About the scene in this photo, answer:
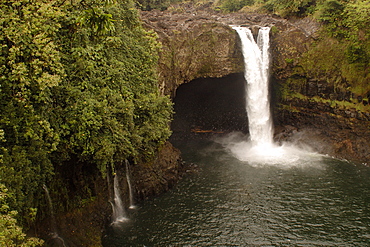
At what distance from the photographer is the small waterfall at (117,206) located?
14.1m

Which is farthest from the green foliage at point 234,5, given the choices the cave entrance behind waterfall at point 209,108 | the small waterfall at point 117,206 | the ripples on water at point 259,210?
the small waterfall at point 117,206

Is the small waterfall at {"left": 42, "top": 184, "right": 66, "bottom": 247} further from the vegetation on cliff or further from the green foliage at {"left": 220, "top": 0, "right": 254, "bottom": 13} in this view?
the green foliage at {"left": 220, "top": 0, "right": 254, "bottom": 13}

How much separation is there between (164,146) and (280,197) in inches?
282

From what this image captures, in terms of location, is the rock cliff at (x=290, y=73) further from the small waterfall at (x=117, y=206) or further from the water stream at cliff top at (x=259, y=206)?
the small waterfall at (x=117, y=206)

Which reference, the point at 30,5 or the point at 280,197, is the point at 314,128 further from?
the point at 30,5

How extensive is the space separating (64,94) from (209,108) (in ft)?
58.6

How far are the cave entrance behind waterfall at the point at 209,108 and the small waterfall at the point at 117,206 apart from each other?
12.2 m

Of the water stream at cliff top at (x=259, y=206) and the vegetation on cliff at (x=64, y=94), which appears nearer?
the vegetation on cliff at (x=64, y=94)

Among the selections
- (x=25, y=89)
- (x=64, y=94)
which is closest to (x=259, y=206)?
(x=64, y=94)

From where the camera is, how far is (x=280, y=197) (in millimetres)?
15469

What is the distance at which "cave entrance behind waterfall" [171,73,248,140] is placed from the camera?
26.0m

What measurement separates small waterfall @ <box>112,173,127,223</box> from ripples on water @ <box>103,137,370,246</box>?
48cm

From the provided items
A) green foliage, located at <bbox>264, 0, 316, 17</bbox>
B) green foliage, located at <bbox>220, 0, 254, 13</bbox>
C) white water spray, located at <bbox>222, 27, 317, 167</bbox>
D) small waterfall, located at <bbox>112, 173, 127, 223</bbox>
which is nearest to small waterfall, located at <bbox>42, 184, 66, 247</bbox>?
small waterfall, located at <bbox>112, 173, 127, 223</bbox>

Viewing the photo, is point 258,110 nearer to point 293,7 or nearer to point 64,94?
point 293,7
